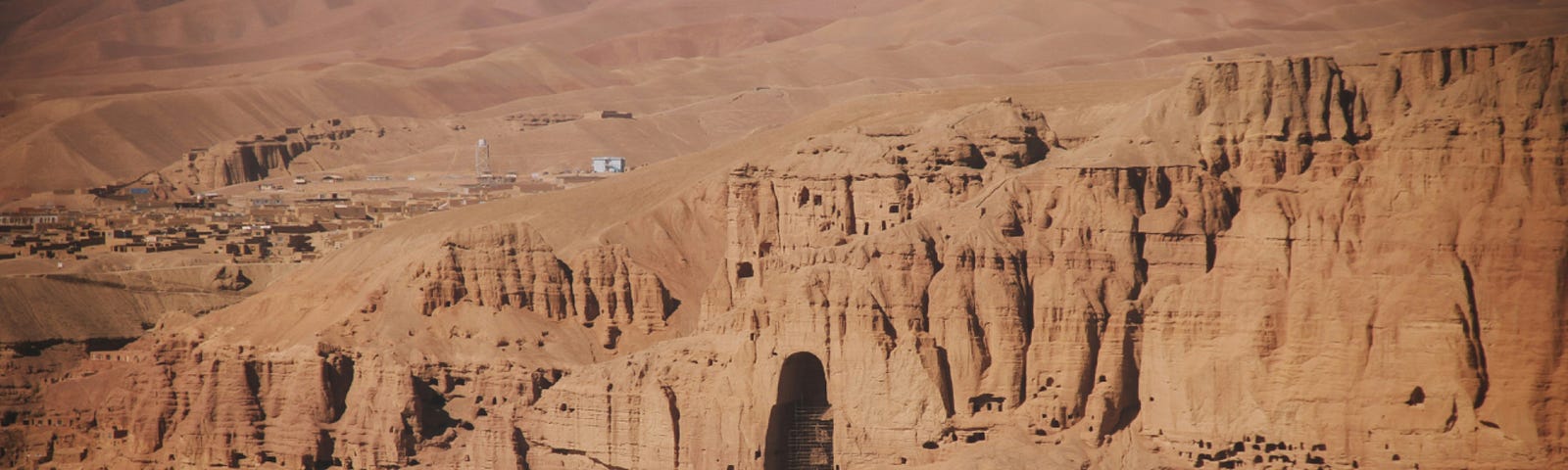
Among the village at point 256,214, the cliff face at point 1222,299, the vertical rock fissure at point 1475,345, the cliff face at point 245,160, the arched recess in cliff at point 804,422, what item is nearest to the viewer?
the vertical rock fissure at point 1475,345

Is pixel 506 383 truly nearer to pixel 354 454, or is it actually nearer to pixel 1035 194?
pixel 354 454

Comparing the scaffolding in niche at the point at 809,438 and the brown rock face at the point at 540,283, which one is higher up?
the brown rock face at the point at 540,283

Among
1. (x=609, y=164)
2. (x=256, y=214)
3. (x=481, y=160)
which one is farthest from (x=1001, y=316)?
(x=481, y=160)

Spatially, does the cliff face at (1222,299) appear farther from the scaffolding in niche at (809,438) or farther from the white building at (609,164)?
the white building at (609,164)

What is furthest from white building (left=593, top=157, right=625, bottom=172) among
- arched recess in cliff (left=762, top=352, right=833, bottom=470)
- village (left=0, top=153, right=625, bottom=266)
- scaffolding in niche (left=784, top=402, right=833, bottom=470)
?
scaffolding in niche (left=784, top=402, right=833, bottom=470)

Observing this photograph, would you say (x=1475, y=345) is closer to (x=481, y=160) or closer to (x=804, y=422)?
(x=804, y=422)

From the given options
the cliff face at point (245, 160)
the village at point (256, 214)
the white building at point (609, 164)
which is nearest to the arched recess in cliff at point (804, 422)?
the village at point (256, 214)

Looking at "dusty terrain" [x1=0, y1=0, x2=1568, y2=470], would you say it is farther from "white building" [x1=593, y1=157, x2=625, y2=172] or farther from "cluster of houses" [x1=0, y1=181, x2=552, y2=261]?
"white building" [x1=593, y1=157, x2=625, y2=172]
